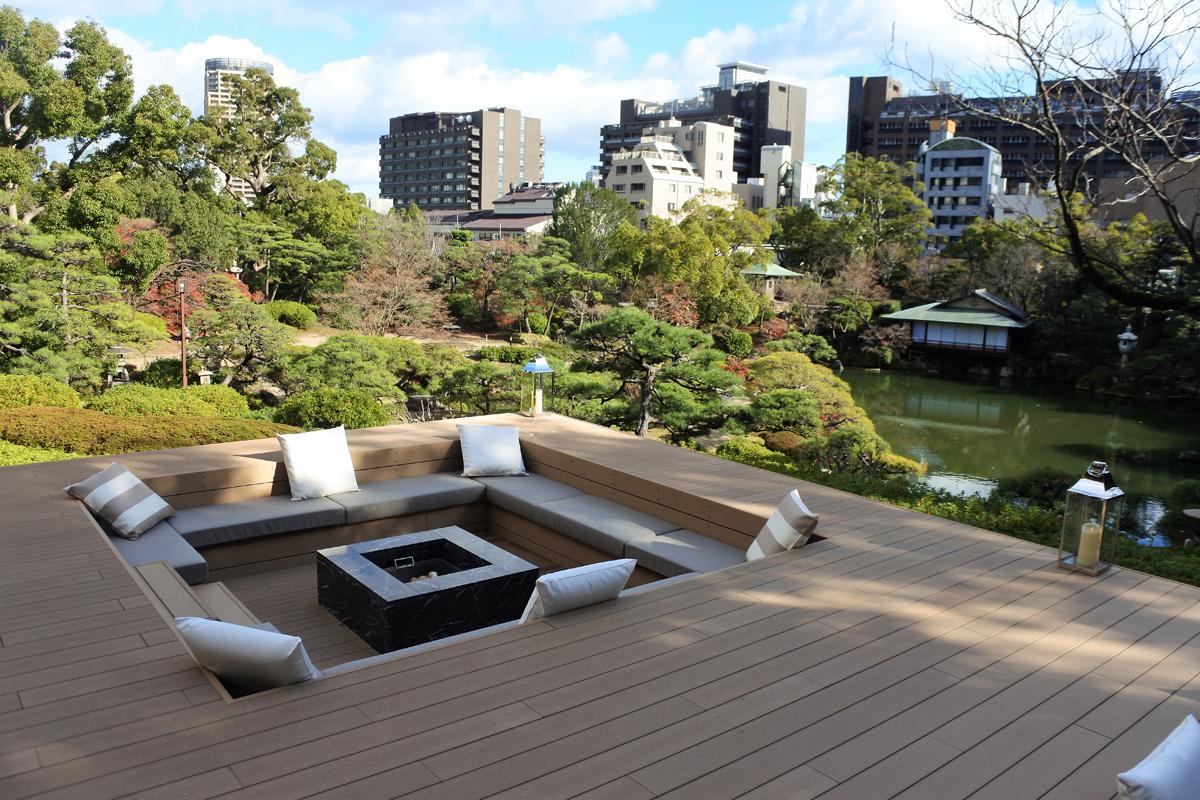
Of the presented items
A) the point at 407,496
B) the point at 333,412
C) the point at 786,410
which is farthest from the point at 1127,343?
the point at 407,496

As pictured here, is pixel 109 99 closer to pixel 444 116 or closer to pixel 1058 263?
pixel 1058 263

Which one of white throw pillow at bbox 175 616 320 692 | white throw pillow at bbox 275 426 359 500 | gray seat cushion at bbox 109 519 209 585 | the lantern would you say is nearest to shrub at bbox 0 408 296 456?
white throw pillow at bbox 275 426 359 500

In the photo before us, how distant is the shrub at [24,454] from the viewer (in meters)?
6.32

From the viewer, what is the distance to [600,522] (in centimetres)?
466

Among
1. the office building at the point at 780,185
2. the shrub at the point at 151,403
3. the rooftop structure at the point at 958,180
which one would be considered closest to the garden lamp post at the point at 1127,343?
the shrub at the point at 151,403

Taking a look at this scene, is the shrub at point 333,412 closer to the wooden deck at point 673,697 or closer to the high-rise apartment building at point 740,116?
the wooden deck at point 673,697

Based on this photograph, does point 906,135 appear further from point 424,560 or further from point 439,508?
point 424,560

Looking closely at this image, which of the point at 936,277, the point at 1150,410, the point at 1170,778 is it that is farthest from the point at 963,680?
Result: the point at 936,277

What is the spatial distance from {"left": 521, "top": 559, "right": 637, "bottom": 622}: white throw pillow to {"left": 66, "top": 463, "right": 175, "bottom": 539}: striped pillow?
2368mm

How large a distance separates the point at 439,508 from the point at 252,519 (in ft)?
3.60

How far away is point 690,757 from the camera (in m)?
2.11

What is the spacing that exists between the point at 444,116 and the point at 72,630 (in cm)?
6879

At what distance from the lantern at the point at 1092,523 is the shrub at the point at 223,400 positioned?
1044cm

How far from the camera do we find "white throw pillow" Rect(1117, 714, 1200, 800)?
5.71 ft
